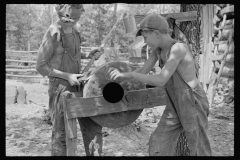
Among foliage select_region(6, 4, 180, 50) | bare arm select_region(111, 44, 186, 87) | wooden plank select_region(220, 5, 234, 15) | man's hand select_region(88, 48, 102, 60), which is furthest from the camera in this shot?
foliage select_region(6, 4, 180, 50)

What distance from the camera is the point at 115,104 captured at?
2.88 meters

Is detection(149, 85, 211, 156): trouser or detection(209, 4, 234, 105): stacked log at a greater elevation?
detection(209, 4, 234, 105): stacked log

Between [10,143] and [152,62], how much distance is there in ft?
12.5

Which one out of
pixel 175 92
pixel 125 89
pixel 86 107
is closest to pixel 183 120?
pixel 175 92

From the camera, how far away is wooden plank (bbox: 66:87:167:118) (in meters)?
2.80

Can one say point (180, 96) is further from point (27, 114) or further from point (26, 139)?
point (27, 114)

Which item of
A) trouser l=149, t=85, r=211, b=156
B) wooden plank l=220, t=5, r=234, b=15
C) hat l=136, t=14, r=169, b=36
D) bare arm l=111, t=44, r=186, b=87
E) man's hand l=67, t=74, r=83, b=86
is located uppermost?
wooden plank l=220, t=5, r=234, b=15

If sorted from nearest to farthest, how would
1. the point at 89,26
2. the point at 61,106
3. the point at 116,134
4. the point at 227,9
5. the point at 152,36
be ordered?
the point at 152,36
the point at 61,106
the point at 116,134
the point at 227,9
the point at 89,26

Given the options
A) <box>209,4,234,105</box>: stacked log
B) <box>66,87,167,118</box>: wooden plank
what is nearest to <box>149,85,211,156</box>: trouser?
<box>66,87,167,118</box>: wooden plank

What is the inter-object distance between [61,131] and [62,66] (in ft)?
2.76

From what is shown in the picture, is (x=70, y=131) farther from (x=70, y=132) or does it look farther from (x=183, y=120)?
(x=183, y=120)

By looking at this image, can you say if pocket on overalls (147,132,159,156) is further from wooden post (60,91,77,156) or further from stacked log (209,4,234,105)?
stacked log (209,4,234,105)

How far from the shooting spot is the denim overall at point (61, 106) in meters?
3.22

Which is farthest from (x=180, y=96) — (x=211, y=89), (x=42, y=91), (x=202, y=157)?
(x=42, y=91)
